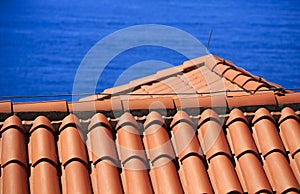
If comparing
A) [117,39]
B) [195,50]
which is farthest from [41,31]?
[195,50]

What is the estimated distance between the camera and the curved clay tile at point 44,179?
259 centimetres

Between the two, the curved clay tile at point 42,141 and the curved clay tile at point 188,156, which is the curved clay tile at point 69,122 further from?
the curved clay tile at point 188,156

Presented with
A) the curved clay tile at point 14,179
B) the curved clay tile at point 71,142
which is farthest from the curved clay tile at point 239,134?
the curved clay tile at point 14,179

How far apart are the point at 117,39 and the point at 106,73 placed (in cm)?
140

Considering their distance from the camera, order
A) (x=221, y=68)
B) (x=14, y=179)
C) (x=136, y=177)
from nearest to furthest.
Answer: (x=14, y=179) < (x=136, y=177) < (x=221, y=68)

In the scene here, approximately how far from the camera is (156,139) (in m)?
2.94

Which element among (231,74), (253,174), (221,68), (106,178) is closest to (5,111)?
(106,178)

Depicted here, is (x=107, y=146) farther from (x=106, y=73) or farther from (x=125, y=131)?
(x=106, y=73)

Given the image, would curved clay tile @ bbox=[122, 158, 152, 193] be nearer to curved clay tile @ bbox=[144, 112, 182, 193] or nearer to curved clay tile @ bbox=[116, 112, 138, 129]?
curved clay tile @ bbox=[144, 112, 182, 193]

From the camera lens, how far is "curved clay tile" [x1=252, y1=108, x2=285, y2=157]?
2951 mm

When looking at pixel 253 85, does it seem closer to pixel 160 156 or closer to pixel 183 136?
pixel 183 136

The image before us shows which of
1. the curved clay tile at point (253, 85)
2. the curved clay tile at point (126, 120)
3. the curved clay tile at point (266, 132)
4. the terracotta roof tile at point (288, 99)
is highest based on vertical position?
the curved clay tile at point (253, 85)

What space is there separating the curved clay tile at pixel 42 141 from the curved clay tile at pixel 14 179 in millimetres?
95

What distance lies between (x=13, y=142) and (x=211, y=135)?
112 cm
